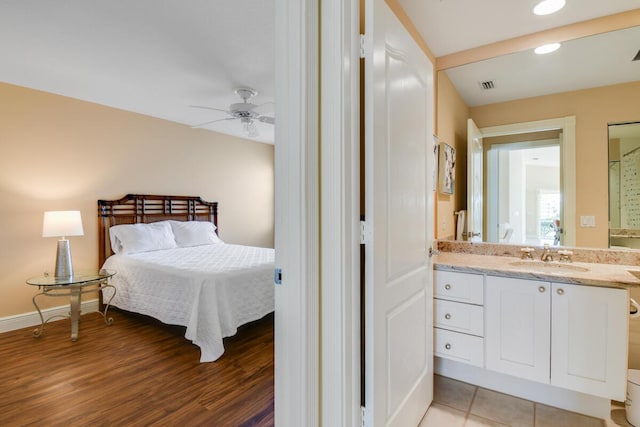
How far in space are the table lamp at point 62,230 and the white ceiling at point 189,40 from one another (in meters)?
1.30

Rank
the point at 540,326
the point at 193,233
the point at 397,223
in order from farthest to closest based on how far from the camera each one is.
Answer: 1. the point at 193,233
2. the point at 540,326
3. the point at 397,223

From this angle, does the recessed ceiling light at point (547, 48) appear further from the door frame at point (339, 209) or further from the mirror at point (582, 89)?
the door frame at point (339, 209)

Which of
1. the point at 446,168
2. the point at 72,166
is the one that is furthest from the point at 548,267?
the point at 72,166

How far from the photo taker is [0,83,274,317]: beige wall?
3.04 meters

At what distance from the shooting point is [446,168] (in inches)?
90.7

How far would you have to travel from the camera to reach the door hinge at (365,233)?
3.91 feet

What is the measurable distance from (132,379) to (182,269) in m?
0.92

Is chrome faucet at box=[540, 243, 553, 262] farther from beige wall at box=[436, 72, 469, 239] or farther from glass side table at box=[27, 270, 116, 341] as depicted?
glass side table at box=[27, 270, 116, 341]

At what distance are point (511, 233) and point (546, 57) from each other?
118 cm

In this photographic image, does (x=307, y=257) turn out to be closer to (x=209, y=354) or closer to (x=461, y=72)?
(x=209, y=354)

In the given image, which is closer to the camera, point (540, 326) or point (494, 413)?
point (540, 326)

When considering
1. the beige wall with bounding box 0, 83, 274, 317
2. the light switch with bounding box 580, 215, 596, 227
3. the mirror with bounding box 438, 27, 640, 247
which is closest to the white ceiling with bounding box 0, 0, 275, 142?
the beige wall with bounding box 0, 83, 274, 317

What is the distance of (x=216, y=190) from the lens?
16.4 ft

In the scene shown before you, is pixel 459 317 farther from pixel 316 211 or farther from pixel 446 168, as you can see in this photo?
pixel 316 211
